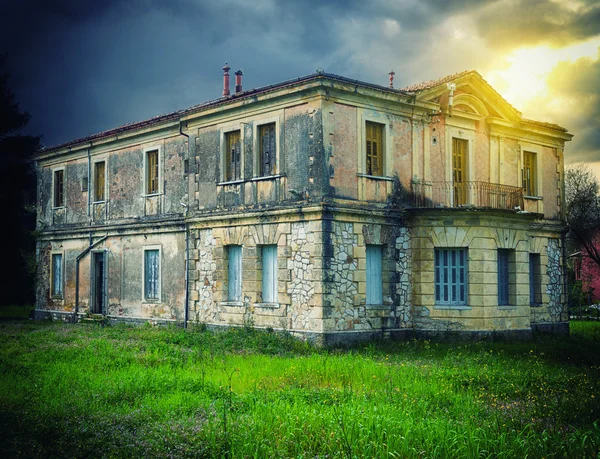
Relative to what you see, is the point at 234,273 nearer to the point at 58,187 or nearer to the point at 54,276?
the point at 54,276

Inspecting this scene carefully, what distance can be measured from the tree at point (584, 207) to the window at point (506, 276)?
55.4 ft

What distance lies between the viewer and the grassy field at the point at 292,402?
8.34 m

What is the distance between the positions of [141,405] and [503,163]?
54.2 ft

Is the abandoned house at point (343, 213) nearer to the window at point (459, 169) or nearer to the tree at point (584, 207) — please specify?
the window at point (459, 169)

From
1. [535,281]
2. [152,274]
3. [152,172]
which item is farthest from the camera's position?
[152,172]

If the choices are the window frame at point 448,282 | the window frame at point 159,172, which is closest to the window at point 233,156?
the window frame at point 159,172

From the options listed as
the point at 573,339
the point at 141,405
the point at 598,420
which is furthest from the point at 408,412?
the point at 573,339

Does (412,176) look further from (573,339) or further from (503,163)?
(573,339)

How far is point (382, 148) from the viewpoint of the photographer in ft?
65.3

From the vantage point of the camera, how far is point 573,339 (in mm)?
21672

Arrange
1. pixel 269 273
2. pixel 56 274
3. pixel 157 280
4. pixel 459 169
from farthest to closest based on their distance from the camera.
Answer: pixel 56 274 < pixel 157 280 < pixel 459 169 < pixel 269 273

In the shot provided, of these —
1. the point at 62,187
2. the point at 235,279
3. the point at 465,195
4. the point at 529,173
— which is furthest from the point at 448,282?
the point at 62,187

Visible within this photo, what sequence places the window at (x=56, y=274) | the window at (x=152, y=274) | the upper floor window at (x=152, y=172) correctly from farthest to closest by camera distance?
the window at (x=56, y=274) < the upper floor window at (x=152, y=172) < the window at (x=152, y=274)

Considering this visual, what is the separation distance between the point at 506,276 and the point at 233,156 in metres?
9.12
